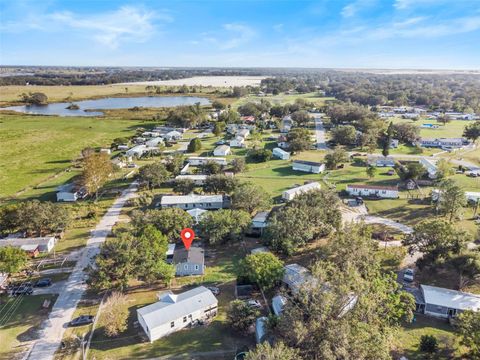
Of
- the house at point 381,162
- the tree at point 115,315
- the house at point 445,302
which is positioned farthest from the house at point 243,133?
the house at point 445,302

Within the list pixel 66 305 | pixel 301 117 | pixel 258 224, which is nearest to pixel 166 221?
pixel 258 224

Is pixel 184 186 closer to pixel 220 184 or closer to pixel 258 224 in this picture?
pixel 220 184

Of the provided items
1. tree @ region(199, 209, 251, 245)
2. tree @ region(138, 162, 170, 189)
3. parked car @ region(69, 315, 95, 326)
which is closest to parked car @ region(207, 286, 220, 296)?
tree @ region(199, 209, 251, 245)

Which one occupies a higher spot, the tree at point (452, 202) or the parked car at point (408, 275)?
the tree at point (452, 202)

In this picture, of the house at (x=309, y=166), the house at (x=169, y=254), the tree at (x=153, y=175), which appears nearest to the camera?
the house at (x=169, y=254)

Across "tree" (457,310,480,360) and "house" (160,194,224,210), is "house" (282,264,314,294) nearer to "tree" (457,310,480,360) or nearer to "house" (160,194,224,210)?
"tree" (457,310,480,360)

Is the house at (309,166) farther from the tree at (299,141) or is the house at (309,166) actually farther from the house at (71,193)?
the house at (71,193)

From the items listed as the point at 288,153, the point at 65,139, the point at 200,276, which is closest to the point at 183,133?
the point at 65,139
